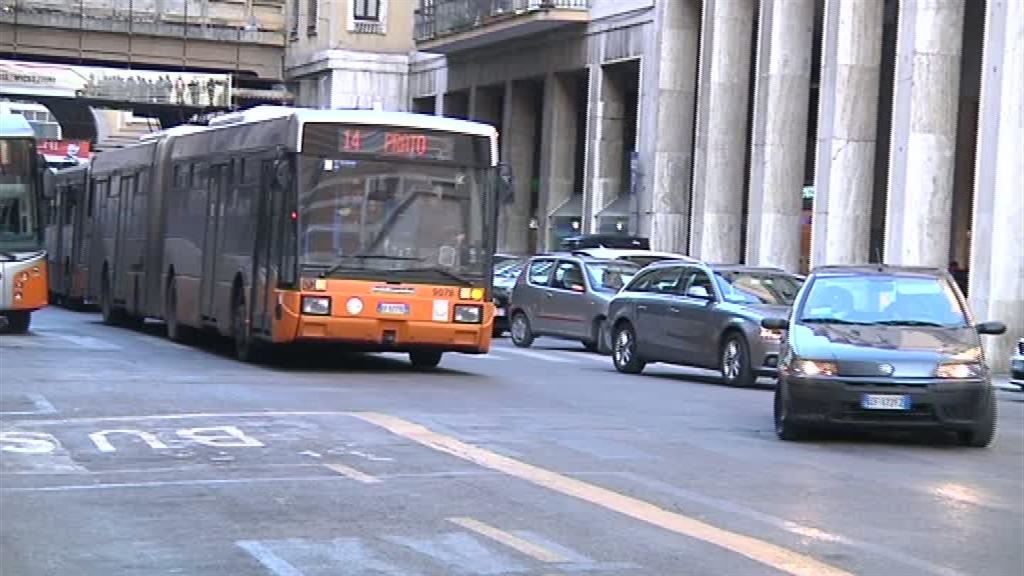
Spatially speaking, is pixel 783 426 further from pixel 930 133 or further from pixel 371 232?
pixel 930 133

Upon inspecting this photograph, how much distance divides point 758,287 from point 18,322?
11.8m

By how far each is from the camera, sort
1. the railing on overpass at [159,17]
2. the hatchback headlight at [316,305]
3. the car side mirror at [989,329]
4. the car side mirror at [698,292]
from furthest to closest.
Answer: the railing on overpass at [159,17]
the car side mirror at [698,292]
the hatchback headlight at [316,305]
the car side mirror at [989,329]

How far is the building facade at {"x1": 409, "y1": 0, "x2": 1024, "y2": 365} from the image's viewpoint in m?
31.3

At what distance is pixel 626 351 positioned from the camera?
1000 inches

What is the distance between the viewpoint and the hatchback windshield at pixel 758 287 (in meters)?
23.4

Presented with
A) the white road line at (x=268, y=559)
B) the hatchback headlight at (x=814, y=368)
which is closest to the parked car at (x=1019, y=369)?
the hatchback headlight at (x=814, y=368)

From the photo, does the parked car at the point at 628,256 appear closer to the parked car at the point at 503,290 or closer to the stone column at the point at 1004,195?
the parked car at the point at 503,290

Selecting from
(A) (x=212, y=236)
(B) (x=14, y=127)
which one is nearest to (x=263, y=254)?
(A) (x=212, y=236)

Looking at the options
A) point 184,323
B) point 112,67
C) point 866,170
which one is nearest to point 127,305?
point 184,323

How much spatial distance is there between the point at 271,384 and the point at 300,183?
2.59 metres

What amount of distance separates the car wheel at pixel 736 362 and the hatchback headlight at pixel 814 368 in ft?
21.7

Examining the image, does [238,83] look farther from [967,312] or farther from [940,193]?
[967,312]

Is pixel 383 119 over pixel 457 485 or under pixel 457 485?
over

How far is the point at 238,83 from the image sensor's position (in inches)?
2584
